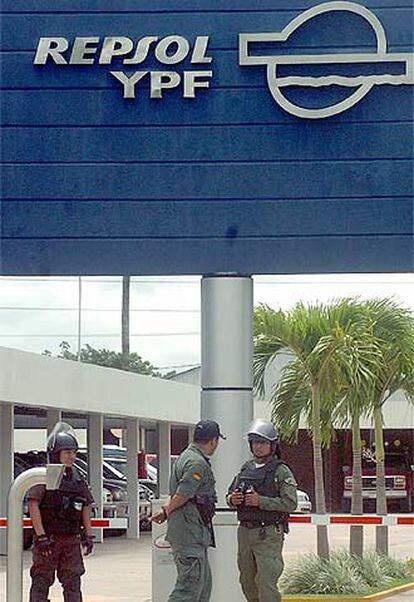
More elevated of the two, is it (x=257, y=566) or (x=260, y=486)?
(x=260, y=486)

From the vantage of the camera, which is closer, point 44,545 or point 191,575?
point 191,575

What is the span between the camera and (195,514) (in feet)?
31.6

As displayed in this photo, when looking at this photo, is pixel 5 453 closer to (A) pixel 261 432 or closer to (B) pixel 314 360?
(B) pixel 314 360

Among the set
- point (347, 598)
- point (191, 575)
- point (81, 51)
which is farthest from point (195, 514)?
point (347, 598)

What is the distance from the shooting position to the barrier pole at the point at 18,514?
7.20 m

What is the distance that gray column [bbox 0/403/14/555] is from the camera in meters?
21.4

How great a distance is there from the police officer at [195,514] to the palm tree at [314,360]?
6042 mm

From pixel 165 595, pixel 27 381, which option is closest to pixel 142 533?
pixel 27 381

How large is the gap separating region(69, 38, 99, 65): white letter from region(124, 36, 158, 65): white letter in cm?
23

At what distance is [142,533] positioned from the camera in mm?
28406

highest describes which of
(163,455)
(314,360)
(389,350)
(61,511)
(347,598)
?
(389,350)

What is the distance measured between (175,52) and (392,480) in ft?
74.5

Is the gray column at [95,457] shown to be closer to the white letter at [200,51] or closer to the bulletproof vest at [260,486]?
the bulletproof vest at [260,486]

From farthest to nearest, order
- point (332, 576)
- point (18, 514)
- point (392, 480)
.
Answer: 1. point (392, 480)
2. point (332, 576)
3. point (18, 514)
